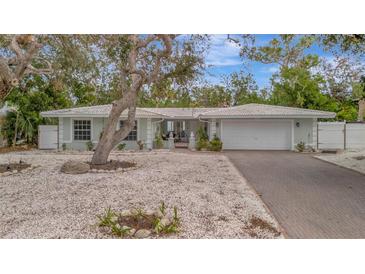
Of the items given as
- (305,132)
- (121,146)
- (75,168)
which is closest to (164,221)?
(75,168)

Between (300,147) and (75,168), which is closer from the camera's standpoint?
(75,168)

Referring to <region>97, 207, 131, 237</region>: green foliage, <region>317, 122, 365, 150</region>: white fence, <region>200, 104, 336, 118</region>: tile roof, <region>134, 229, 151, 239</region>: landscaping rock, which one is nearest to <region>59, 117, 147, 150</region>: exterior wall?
<region>200, 104, 336, 118</region>: tile roof

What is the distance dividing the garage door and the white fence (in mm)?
1670

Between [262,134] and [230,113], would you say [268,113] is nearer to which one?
[262,134]

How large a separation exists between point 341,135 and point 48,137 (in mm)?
14270

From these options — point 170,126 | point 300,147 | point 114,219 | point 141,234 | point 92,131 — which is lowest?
point 141,234

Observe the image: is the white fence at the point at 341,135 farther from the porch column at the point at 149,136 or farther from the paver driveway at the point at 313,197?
the porch column at the point at 149,136

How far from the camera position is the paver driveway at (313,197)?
430cm

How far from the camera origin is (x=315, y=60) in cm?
633

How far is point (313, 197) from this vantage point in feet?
19.0

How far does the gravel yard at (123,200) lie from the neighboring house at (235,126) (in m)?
6.23
